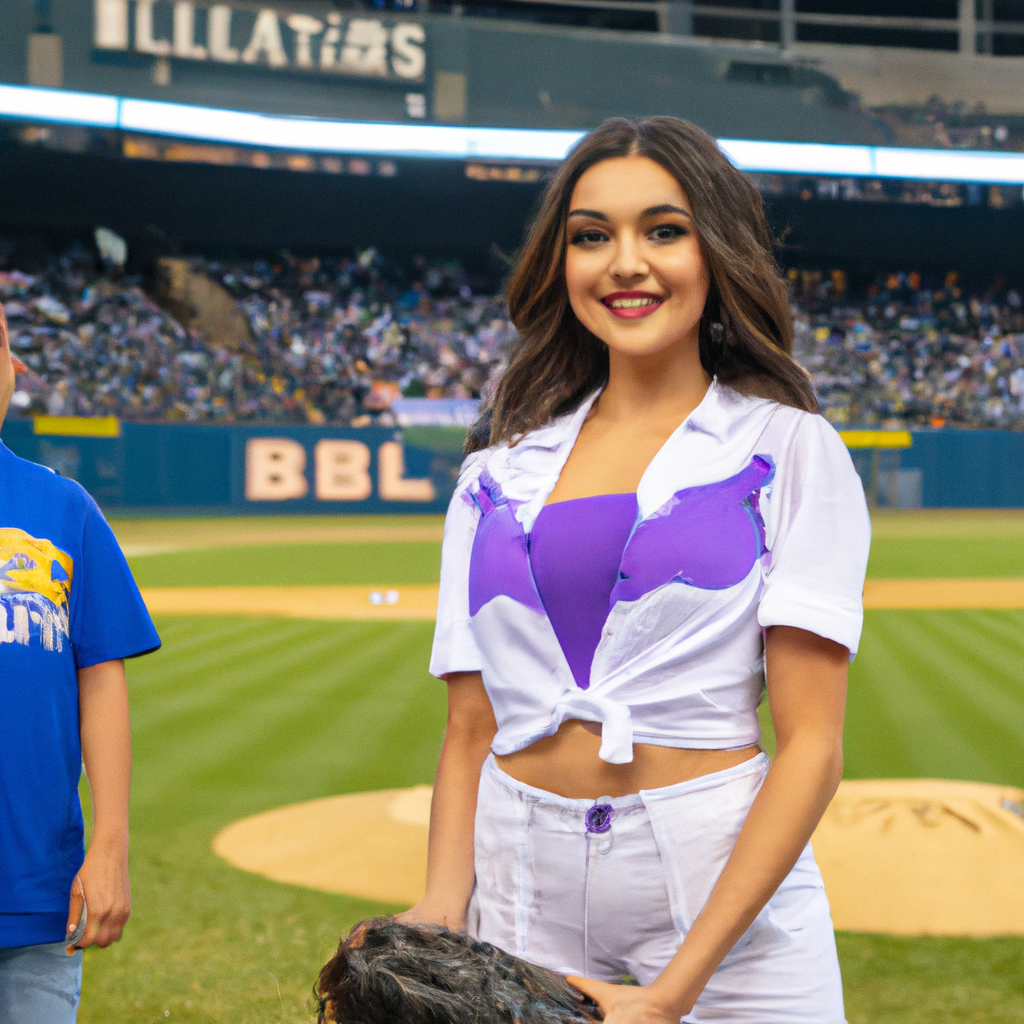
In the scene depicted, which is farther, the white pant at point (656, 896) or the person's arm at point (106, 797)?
the person's arm at point (106, 797)

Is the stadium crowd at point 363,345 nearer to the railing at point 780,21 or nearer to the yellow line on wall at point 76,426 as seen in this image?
the yellow line on wall at point 76,426

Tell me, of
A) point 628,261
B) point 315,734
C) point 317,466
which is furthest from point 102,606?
point 317,466

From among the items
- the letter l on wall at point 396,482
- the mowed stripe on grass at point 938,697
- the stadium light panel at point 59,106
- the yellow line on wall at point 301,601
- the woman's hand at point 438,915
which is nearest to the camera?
the woman's hand at point 438,915

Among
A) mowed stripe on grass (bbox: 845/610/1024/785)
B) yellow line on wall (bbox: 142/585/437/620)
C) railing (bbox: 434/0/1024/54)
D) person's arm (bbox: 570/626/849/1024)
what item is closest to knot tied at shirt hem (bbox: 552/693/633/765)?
person's arm (bbox: 570/626/849/1024)

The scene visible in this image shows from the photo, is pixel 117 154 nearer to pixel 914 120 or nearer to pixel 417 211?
pixel 417 211

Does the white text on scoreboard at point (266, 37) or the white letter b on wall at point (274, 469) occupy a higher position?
the white text on scoreboard at point (266, 37)

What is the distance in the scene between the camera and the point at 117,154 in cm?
1892

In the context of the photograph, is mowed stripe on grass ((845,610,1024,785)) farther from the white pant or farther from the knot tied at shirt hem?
the knot tied at shirt hem

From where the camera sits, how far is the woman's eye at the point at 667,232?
4.71 feet

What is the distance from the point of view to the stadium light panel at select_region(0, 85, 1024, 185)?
18.2 meters

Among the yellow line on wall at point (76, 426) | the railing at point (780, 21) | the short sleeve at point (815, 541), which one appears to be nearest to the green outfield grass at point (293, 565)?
the yellow line on wall at point (76, 426)

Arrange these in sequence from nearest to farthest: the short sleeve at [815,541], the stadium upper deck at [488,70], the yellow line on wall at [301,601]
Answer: the short sleeve at [815,541] → the yellow line on wall at [301,601] → the stadium upper deck at [488,70]

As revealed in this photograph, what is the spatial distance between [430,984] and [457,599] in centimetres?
55

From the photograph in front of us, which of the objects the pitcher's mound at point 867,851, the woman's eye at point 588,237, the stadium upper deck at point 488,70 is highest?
the stadium upper deck at point 488,70
